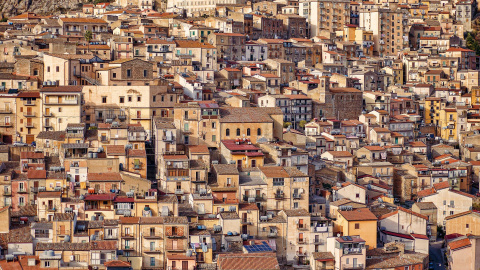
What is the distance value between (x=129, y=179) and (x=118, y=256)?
775 centimetres

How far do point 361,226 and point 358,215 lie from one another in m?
0.83

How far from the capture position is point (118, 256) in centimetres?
5753

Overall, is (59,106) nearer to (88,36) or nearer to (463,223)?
(88,36)

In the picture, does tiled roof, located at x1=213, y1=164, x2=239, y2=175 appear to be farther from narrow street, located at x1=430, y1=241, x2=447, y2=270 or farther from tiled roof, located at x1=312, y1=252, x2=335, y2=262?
narrow street, located at x1=430, y1=241, x2=447, y2=270

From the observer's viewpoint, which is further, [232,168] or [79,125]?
[79,125]

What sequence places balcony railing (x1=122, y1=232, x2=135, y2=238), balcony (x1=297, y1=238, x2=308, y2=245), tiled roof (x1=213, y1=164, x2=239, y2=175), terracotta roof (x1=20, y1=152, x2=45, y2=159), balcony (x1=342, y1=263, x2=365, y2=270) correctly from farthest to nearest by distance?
terracotta roof (x1=20, y1=152, x2=45, y2=159)
tiled roof (x1=213, y1=164, x2=239, y2=175)
balcony (x1=297, y1=238, x2=308, y2=245)
balcony (x1=342, y1=263, x2=365, y2=270)
balcony railing (x1=122, y1=232, x2=135, y2=238)

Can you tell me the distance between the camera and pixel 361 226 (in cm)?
6272

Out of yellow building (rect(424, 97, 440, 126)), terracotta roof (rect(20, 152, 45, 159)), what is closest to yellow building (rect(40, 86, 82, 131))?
terracotta roof (rect(20, 152, 45, 159))

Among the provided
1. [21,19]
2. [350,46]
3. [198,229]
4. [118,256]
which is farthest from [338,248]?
[21,19]

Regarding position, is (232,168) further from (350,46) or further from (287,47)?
(350,46)

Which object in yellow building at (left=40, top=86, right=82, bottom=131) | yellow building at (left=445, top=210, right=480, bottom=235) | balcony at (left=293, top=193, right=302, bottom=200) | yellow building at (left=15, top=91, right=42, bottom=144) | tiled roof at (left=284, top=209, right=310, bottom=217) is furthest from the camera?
yellow building at (left=15, top=91, right=42, bottom=144)

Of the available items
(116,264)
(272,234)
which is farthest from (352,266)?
(116,264)

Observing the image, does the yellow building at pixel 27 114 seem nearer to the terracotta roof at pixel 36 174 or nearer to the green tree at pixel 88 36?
the terracotta roof at pixel 36 174

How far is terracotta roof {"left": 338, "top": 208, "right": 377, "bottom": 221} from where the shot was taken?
206 ft
